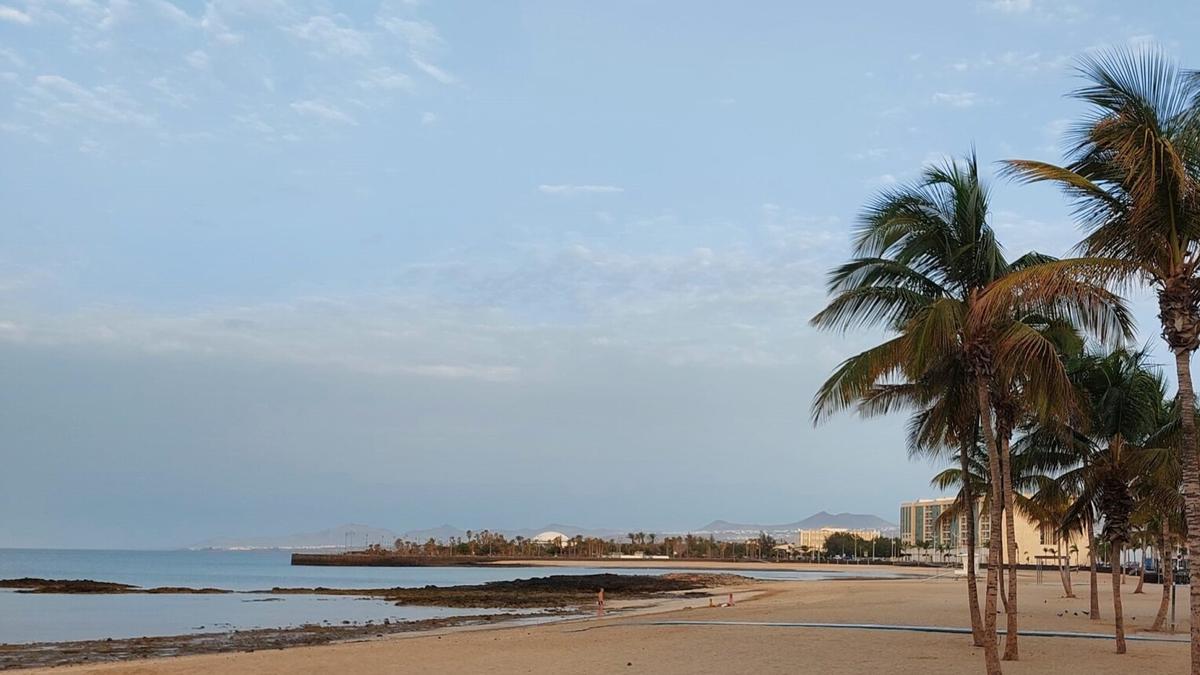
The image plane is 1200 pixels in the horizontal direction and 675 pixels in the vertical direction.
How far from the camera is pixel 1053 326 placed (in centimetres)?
1539

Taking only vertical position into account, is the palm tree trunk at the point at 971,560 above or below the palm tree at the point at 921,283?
below

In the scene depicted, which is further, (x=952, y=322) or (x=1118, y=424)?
(x=1118, y=424)

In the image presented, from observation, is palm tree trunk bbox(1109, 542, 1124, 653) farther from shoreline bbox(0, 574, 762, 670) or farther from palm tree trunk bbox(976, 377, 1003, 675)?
shoreline bbox(0, 574, 762, 670)

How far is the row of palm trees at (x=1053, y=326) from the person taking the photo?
33.7 ft

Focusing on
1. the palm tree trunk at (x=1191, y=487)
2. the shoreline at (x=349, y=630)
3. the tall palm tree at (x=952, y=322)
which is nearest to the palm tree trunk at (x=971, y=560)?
the tall palm tree at (x=952, y=322)

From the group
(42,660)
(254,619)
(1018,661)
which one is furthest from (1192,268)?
(254,619)

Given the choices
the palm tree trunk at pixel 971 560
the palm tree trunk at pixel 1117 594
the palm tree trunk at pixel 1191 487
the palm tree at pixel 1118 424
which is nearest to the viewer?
the palm tree trunk at pixel 1191 487

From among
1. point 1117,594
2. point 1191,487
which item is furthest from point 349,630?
point 1191,487

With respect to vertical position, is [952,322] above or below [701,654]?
above

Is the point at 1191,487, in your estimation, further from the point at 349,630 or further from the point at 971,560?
the point at 349,630

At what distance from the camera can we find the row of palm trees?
10.3m

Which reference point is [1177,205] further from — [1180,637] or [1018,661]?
[1180,637]

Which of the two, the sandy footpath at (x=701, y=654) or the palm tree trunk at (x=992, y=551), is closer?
the palm tree trunk at (x=992, y=551)

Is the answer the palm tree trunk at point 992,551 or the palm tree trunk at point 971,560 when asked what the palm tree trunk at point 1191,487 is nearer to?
the palm tree trunk at point 992,551
